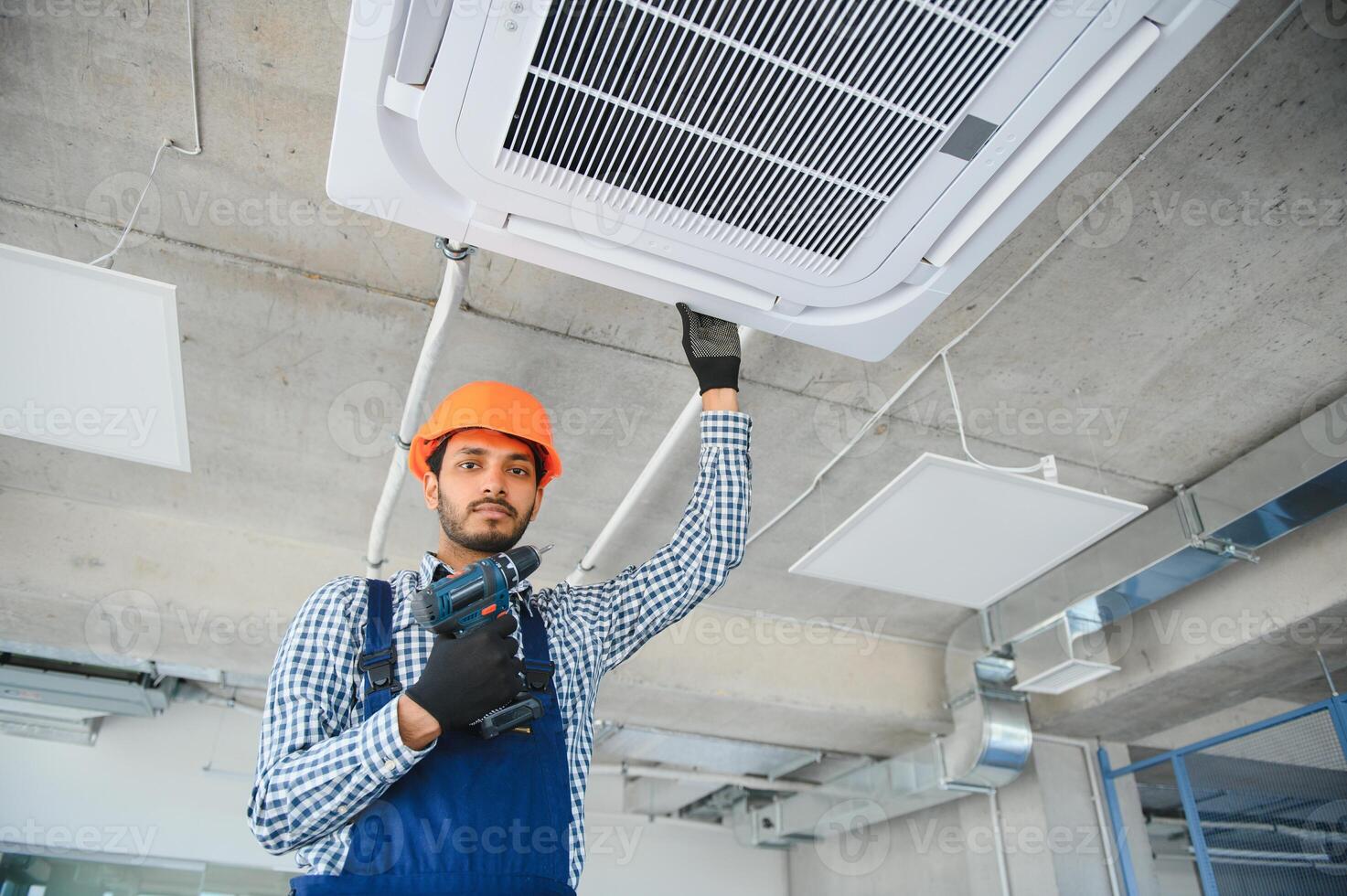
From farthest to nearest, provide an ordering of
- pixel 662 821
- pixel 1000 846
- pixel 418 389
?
pixel 662 821, pixel 1000 846, pixel 418 389

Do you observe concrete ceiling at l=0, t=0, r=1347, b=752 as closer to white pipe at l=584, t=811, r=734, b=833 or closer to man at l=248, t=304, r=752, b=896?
man at l=248, t=304, r=752, b=896

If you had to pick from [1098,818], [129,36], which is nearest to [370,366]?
[129,36]

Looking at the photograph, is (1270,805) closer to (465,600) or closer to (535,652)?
(535,652)

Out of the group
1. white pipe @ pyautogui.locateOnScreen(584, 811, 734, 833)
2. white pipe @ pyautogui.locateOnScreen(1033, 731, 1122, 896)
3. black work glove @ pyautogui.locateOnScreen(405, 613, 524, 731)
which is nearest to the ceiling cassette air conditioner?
black work glove @ pyautogui.locateOnScreen(405, 613, 524, 731)

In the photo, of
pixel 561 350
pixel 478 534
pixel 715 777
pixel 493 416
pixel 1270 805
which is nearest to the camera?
pixel 478 534

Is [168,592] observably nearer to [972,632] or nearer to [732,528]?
[732,528]

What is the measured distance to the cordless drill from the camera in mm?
1160

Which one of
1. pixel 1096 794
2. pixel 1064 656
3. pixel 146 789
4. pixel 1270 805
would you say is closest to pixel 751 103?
pixel 1064 656

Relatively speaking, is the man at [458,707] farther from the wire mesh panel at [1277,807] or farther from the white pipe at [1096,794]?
the white pipe at [1096,794]

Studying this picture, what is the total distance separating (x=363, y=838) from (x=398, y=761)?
0.37 feet

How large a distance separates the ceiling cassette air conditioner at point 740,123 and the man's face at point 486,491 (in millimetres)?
345

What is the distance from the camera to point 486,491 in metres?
1.54

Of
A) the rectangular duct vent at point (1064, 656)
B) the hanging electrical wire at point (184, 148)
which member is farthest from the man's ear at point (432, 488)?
the rectangular duct vent at point (1064, 656)

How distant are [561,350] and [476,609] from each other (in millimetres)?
1599
